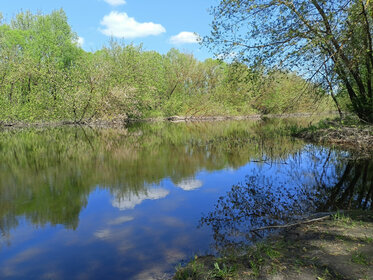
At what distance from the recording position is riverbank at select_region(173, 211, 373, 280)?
3711 millimetres

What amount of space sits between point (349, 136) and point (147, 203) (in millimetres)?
15362

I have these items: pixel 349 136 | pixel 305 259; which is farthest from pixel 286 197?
pixel 349 136

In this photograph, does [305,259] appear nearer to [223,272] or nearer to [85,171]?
[223,272]

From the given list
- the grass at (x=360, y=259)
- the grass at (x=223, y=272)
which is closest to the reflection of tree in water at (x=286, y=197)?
the grass at (x=223, y=272)

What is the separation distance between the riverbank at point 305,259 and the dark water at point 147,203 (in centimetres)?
69

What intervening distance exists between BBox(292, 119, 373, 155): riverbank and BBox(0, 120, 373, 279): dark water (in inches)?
77.7

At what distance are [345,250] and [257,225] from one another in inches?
85.4

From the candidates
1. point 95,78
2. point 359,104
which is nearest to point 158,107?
point 95,78

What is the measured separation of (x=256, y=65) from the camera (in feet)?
48.1

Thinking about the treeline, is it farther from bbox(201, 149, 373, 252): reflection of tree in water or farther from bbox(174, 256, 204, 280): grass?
bbox(174, 256, 204, 280): grass

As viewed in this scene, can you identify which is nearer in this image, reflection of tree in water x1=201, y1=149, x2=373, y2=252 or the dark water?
the dark water

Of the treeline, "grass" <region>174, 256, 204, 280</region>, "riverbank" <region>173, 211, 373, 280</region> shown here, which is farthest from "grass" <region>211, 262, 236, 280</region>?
the treeline

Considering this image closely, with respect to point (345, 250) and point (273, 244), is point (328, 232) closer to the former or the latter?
point (345, 250)

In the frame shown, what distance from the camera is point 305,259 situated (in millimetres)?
4082
